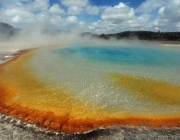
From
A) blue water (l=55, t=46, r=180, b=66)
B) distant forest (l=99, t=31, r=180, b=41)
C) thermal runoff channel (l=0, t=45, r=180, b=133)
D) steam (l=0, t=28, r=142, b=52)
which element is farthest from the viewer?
distant forest (l=99, t=31, r=180, b=41)

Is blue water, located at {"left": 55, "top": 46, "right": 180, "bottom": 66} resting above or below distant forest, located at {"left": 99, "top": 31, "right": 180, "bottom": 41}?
below

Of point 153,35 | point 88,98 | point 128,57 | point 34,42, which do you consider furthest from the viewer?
point 153,35

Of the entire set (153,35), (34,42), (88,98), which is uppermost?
(153,35)

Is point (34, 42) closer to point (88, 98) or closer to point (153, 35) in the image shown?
point (88, 98)

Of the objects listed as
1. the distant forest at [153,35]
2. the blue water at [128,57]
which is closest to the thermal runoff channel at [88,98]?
the blue water at [128,57]

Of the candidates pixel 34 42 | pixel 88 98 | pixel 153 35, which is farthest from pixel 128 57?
pixel 153 35

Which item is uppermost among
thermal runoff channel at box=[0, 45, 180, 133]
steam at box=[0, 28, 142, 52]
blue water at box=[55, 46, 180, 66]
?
steam at box=[0, 28, 142, 52]

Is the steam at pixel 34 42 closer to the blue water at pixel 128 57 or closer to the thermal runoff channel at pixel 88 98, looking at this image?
the blue water at pixel 128 57

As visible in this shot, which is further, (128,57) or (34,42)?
(34,42)

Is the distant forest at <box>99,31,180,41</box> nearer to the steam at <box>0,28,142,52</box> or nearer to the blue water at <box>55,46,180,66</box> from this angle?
the steam at <box>0,28,142,52</box>

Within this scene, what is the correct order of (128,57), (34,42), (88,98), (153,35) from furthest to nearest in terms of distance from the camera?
(153,35) < (34,42) < (128,57) < (88,98)

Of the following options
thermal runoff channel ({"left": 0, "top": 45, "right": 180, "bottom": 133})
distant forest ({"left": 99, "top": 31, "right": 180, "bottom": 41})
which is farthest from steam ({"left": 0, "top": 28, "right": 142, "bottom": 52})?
thermal runoff channel ({"left": 0, "top": 45, "right": 180, "bottom": 133})
